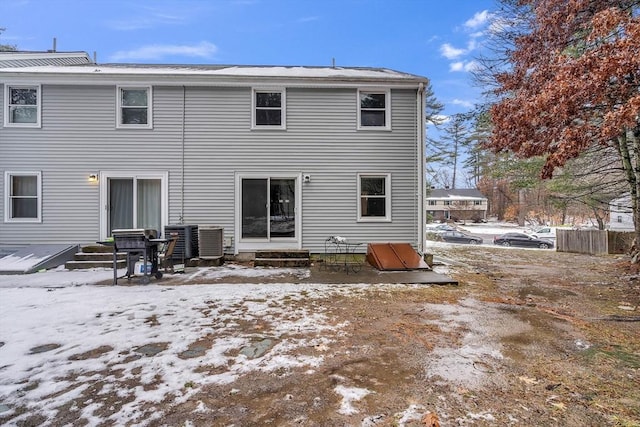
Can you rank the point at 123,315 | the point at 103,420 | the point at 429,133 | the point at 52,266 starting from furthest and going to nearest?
the point at 429,133 < the point at 52,266 < the point at 123,315 < the point at 103,420

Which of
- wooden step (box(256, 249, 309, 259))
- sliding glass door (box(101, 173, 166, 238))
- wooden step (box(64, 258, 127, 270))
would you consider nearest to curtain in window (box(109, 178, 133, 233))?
sliding glass door (box(101, 173, 166, 238))

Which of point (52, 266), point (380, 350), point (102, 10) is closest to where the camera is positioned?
point (380, 350)

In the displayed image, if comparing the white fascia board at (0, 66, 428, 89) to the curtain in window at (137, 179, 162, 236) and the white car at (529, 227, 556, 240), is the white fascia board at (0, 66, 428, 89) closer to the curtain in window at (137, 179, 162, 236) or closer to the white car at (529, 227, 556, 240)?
the curtain in window at (137, 179, 162, 236)

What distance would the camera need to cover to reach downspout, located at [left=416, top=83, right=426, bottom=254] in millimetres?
9031

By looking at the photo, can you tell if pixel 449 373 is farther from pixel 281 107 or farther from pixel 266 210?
pixel 281 107

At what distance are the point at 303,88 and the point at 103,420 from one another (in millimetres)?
8643

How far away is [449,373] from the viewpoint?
2992 mm

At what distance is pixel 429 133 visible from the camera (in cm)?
2533

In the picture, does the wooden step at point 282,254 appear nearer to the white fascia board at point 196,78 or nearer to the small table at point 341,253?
the small table at point 341,253

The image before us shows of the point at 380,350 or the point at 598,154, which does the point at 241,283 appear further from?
the point at 598,154

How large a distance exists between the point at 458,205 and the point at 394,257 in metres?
37.3

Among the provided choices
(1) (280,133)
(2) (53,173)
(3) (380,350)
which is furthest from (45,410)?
(2) (53,173)

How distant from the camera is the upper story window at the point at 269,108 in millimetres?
9156

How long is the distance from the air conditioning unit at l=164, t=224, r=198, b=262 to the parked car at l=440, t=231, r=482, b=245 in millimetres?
17835
